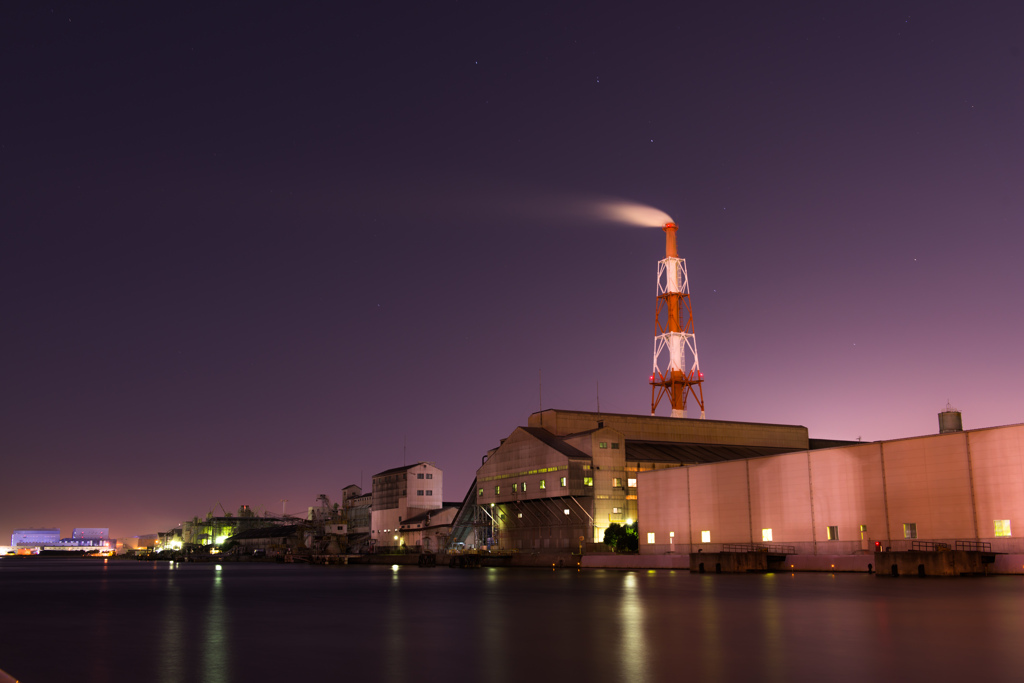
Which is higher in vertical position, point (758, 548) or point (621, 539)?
point (621, 539)

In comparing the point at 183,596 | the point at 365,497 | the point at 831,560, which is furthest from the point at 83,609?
the point at 365,497

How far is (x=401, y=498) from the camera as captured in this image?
161500 millimetres

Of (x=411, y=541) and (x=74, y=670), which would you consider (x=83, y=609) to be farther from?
(x=411, y=541)

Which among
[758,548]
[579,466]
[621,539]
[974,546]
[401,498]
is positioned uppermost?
[579,466]

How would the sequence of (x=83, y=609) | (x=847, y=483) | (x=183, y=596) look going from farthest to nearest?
(x=847, y=483)
(x=183, y=596)
(x=83, y=609)

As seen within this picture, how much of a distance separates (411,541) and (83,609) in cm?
11622

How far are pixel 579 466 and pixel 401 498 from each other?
218 feet

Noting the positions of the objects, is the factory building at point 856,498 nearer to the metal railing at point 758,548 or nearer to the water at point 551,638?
the metal railing at point 758,548

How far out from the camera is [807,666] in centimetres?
1727

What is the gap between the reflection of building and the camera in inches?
6314

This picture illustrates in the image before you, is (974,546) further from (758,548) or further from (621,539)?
(621,539)

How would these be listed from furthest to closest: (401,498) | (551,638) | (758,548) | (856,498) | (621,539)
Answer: (401,498), (621,539), (758,548), (856,498), (551,638)

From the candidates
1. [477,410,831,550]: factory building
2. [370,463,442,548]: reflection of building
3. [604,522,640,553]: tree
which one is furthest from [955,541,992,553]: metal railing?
[370,463,442,548]: reflection of building

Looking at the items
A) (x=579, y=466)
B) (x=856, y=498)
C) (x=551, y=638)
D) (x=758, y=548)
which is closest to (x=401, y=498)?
(x=579, y=466)
